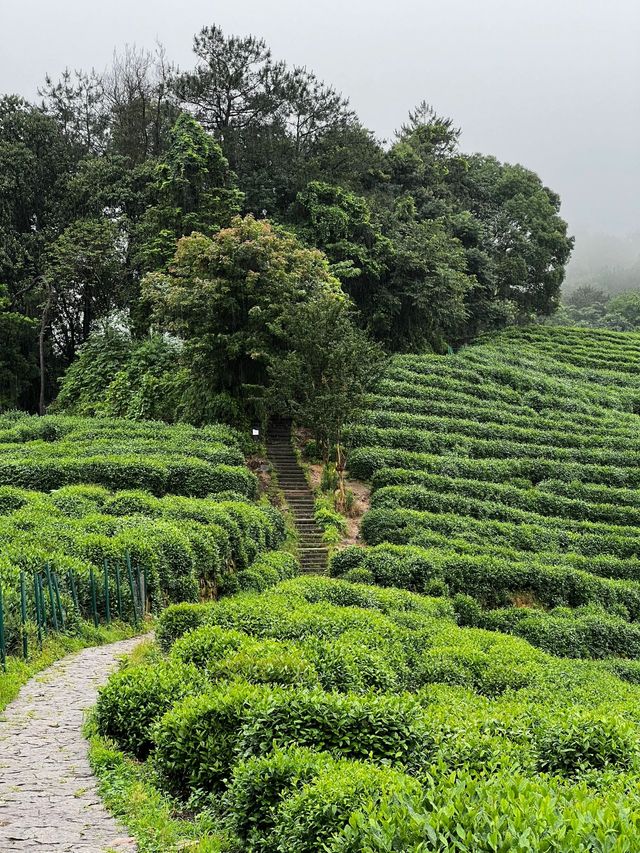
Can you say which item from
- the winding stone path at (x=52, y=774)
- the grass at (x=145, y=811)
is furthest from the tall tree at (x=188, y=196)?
the grass at (x=145, y=811)

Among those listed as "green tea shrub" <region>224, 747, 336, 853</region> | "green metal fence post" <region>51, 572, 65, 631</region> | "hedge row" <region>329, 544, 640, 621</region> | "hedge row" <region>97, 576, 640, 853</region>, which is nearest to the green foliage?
"hedge row" <region>329, 544, 640, 621</region>

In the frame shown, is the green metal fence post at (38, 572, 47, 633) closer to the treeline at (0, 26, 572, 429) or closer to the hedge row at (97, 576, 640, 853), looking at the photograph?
the hedge row at (97, 576, 640, 853)

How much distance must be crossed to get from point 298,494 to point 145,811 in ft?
65.0

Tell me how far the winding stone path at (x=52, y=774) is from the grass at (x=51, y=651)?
4.7 inches

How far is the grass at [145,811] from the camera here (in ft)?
17.6

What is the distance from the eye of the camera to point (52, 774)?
6.71m

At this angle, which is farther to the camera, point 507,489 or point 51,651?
point 507,489

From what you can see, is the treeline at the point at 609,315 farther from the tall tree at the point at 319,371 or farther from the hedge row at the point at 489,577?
the hedge row at the point at 489,577

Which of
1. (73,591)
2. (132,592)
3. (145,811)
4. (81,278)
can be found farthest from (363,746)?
(81,278)

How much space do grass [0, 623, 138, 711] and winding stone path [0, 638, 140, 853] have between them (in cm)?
12

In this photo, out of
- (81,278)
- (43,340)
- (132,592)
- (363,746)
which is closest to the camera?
(363,746)

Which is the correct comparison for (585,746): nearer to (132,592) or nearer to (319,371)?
(132,592)

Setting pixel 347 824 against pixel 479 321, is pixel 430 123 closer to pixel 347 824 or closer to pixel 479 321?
pixel 479 321

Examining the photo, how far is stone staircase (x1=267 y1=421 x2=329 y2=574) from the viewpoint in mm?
22500
